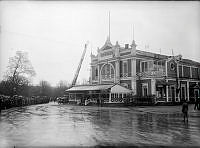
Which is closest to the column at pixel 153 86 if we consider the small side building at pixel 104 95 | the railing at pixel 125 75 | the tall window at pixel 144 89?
the tall window at pixel 144 89

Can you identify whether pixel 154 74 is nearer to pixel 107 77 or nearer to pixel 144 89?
pixel 144 89

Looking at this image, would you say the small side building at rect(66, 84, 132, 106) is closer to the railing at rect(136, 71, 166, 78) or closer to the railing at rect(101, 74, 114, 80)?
the railing at rect(101, 74, 114, 80)

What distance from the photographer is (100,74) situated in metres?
44.4

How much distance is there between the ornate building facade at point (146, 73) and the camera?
36.9 meters

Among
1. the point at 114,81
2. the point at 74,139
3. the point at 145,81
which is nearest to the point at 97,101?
the point at 114,81

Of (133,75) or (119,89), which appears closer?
(119,89)

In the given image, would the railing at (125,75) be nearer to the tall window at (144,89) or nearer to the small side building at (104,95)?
the small side building at (104,95)

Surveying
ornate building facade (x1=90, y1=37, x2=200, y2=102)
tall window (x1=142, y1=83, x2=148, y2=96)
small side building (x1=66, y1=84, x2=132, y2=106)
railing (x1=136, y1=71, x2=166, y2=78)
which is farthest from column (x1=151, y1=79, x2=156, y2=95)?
small side building (x1=66, y1=84, x2=132, y2=106)

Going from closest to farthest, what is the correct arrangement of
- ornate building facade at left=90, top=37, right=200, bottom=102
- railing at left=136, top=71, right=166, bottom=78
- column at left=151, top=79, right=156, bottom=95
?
1. column at left=151, top=79, right=156, bottom=95
2. railing at left=136, top=71, right=166, bottom=78
3. ornate building facade at left=90, top=37, right=200, bottom=102

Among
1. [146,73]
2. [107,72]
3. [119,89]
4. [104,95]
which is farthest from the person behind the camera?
[107,72]

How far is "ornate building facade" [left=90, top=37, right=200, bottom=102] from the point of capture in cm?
3691

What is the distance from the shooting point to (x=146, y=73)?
37.3 meters

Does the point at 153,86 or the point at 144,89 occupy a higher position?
the point at 153,86

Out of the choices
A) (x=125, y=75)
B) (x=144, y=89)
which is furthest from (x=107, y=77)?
(x=144, y=89)
